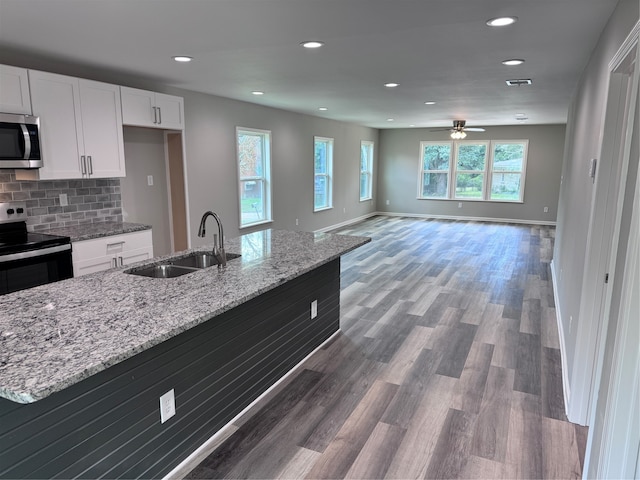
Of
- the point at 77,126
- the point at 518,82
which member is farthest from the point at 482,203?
the point at 77,126

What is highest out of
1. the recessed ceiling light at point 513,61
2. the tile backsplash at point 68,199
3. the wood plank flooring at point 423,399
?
the recessed ceiling light at point 513,61

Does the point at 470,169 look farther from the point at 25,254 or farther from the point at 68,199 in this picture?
the point at 25,254

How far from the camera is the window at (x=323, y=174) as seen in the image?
8.53 m

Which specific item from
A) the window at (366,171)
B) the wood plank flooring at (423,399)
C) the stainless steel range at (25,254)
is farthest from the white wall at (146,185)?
the window at (366,171)

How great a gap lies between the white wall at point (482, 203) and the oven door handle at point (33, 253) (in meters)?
9.10

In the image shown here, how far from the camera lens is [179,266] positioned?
268 centimetres

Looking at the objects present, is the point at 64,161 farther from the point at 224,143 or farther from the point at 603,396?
the point at 603,396

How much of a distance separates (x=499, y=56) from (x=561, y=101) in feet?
10.2

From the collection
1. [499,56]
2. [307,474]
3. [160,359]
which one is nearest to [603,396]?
[307,474]

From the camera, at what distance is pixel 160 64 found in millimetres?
3684

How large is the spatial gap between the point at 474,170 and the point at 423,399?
880 centimetres

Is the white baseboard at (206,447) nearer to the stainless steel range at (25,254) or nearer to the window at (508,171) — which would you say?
the stainless steel range at (25,254)

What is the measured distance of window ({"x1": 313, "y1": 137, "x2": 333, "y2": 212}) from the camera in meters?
8.53

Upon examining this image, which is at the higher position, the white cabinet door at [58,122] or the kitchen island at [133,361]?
the white cabinet door at [58,122]
